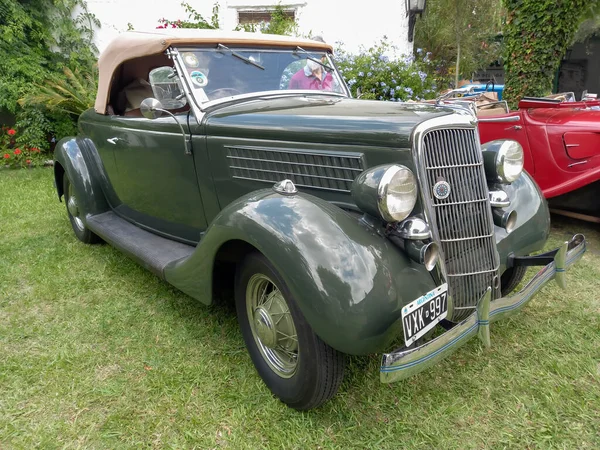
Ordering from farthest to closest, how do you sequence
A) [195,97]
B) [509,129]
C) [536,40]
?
[536,40]
[509,129]
[195,97]

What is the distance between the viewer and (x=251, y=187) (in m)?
2.60

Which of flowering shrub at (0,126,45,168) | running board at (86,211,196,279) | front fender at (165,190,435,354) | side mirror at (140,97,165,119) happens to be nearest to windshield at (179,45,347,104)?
→ side mirror at (140,97,165,119)

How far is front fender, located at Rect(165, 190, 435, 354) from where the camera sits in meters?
1.69

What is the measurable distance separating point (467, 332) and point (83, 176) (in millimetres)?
3531

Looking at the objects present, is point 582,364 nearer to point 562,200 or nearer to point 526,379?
point 526,379

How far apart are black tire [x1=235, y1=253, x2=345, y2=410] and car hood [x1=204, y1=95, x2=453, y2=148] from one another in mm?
719

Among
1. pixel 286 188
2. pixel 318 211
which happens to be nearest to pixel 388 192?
pixel 318 211

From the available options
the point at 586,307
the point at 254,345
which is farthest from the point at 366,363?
the point at 586,307

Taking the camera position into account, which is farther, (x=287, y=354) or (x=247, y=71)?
(x=247, y=71)

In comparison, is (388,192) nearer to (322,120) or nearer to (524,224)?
(322,120)

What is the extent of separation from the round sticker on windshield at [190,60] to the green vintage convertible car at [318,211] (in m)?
0.01

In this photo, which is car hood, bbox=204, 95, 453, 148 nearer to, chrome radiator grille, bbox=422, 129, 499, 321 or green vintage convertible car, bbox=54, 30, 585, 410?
green vintage convertible car, bbox=54, 30, 585, 410

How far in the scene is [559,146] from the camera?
4219mm

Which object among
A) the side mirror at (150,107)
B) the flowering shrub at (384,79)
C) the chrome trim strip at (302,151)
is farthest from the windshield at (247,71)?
the flowering shrub at (384,79)
